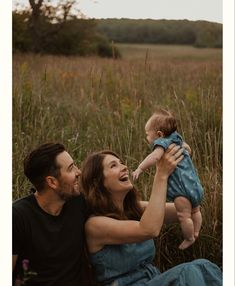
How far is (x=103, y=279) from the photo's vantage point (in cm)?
259

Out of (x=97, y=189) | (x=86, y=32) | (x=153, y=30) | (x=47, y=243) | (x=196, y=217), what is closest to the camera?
(x=47, y=243)

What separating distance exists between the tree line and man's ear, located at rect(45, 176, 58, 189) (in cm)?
106

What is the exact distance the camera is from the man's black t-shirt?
2.45 metres

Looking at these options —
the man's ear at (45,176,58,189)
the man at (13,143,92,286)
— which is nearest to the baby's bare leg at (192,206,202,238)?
the man at (13,143,92,286)

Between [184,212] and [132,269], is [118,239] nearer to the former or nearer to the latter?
[132,269]

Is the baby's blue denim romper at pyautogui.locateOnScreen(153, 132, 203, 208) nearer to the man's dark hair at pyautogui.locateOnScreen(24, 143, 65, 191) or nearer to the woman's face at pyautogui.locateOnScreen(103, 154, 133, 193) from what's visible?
the woman's face at pyautogui.locateOnScreen(103, 154, 133, 193)

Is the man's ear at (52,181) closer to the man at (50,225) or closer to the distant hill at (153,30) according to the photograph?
the man at (50,225)

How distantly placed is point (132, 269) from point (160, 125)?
21.3 inches

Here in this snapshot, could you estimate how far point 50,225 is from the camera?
2488 mm

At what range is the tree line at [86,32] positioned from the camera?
3.66 m

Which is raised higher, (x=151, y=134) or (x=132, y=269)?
(x=151, y=134)

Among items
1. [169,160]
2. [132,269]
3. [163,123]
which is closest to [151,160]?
[169,160]

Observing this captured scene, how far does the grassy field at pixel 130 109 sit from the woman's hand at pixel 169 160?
68 centimetres
